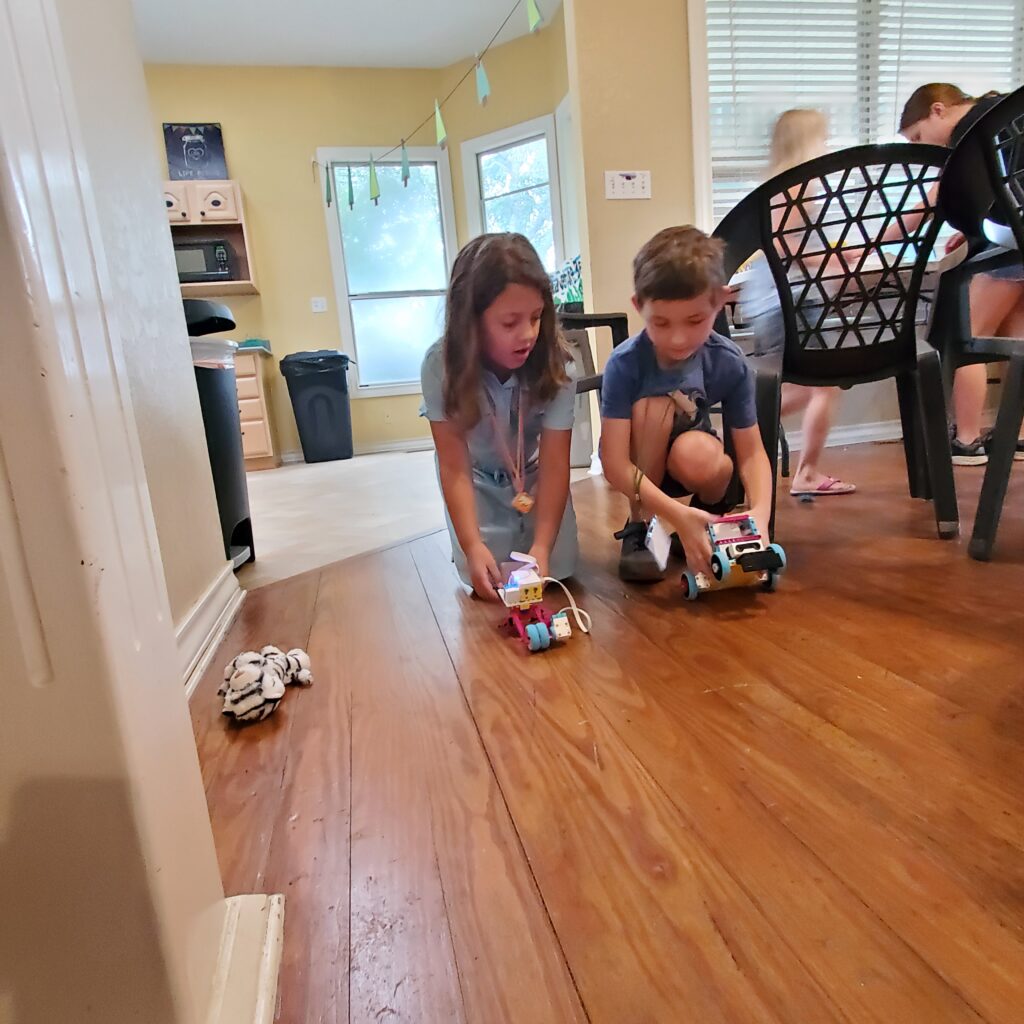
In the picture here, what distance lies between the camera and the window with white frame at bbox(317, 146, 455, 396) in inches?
189

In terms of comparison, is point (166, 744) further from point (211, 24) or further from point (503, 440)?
point (211, 24)

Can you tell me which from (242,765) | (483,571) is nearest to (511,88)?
(483,571)

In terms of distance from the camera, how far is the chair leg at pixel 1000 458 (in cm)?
116

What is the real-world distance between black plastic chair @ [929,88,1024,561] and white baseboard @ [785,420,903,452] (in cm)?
144

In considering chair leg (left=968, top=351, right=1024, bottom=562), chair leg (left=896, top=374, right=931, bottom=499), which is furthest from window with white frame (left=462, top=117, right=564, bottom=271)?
chair leg (left=968, top=351, right=1024, bottom=562)

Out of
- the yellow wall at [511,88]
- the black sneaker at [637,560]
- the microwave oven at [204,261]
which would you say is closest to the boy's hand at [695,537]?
the black sneaker at [637,560]

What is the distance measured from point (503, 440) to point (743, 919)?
3.08 ft

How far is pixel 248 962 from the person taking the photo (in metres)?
0.46

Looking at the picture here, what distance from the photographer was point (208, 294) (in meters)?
4.55

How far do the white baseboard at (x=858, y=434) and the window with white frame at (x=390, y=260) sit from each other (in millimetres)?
2777

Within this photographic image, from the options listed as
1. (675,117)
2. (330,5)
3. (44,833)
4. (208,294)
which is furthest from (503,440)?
(208,294)

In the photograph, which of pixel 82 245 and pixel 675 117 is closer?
pixel 82 245

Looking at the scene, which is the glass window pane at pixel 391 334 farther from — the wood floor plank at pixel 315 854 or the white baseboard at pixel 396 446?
the wood floor plank at pixel 315 854

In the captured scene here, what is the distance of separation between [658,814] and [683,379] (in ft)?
2.83
